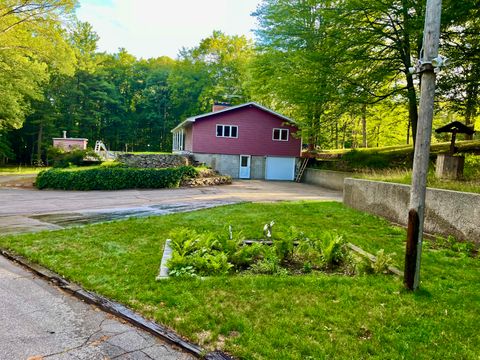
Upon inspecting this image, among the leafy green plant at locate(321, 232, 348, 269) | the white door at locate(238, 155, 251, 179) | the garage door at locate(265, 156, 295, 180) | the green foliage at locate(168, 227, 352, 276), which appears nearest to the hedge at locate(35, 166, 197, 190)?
the white door at locate(238, 155, 251, 179)

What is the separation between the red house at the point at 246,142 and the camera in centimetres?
2647

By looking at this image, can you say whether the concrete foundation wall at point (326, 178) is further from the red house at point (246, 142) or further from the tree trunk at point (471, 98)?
the tree trunk at point (471, 98)

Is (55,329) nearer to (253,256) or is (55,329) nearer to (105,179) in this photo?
(253,256)

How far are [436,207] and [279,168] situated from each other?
2080 cm

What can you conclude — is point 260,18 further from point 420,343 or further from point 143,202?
point 420,343

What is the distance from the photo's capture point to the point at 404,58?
1516cm

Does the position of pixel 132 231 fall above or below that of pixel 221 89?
below

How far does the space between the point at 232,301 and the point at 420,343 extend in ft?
6.15

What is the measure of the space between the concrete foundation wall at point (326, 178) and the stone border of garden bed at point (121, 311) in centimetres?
1734

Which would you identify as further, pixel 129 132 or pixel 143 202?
pixel 129 132

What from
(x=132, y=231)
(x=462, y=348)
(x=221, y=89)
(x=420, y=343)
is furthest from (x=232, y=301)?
(x=221, y=89)

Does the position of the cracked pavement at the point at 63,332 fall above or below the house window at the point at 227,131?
below

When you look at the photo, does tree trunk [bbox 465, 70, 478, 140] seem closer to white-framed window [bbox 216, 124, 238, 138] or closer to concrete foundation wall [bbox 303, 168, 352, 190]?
concrete foundation wall [bbox 303, 168, 352, 190]

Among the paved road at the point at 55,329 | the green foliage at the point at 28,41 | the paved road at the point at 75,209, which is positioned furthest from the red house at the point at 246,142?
the paved road at the point at 55,329
